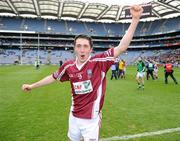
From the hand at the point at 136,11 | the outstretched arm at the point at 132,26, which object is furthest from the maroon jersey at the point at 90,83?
the hand at the point at 136,11

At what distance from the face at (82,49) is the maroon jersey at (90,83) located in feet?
0.30

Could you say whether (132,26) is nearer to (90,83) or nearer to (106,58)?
(106,58)

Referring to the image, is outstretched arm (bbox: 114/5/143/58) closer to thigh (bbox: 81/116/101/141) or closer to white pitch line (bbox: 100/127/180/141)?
thigh (bbox: 81/116/101/141)

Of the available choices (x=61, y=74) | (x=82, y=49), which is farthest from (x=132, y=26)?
(x=61, y=74)

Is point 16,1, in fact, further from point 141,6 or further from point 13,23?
point 141,6

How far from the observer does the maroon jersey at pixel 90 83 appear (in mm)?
4129

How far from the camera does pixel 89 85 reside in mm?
4125

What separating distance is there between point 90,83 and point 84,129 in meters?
0.63

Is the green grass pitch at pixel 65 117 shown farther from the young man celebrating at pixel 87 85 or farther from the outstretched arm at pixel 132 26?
the outstretched arm at pixel 132 26

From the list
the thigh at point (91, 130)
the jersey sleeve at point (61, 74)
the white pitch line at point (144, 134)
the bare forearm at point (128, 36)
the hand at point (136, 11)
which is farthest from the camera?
the white pitch line at point (144, 134)

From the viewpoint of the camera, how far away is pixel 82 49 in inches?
160

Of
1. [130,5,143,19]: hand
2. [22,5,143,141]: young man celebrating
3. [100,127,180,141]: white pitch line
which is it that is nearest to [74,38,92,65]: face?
[22,5,143,141]: young man celebrating

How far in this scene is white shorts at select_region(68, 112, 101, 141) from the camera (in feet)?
13.3

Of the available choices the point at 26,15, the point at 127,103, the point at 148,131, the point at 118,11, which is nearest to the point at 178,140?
the point at 148,131
